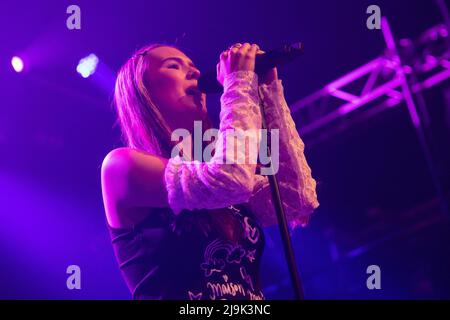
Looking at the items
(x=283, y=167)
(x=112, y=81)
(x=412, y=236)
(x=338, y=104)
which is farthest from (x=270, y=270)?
(x=283, y=167)

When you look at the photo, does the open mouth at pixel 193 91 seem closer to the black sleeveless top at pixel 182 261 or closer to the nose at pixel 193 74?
the nose at pixel 193 74

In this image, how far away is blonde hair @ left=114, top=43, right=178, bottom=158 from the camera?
1519mm

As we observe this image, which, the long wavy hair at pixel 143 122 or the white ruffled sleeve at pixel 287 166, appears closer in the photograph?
the long wavy hair at pixel 143 122

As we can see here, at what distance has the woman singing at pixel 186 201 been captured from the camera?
128 centimetres

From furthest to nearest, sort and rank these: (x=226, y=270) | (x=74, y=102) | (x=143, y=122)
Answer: (x=74, y=102) < (x=143, y=122) < (x=226, y=270)

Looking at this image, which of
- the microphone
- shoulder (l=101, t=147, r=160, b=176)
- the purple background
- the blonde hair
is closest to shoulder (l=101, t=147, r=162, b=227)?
shoulder (l=101, t=147, r=160, b=176)

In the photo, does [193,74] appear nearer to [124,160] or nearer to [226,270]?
[124,160]

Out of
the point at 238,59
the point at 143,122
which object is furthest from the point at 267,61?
the point at 143,122

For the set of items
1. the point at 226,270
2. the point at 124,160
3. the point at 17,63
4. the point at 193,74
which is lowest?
the point at 226,270

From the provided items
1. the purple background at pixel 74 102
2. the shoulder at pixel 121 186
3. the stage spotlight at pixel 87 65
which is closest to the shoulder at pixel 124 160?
the shoulder at pixel 121 186

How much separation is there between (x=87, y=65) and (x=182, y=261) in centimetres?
159

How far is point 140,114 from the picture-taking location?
154 centimetres

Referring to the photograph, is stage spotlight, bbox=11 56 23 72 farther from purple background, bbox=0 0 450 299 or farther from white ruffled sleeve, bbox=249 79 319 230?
white ruffled sleeve, bbox=249 79 319 230

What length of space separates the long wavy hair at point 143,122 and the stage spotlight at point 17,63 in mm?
1275
